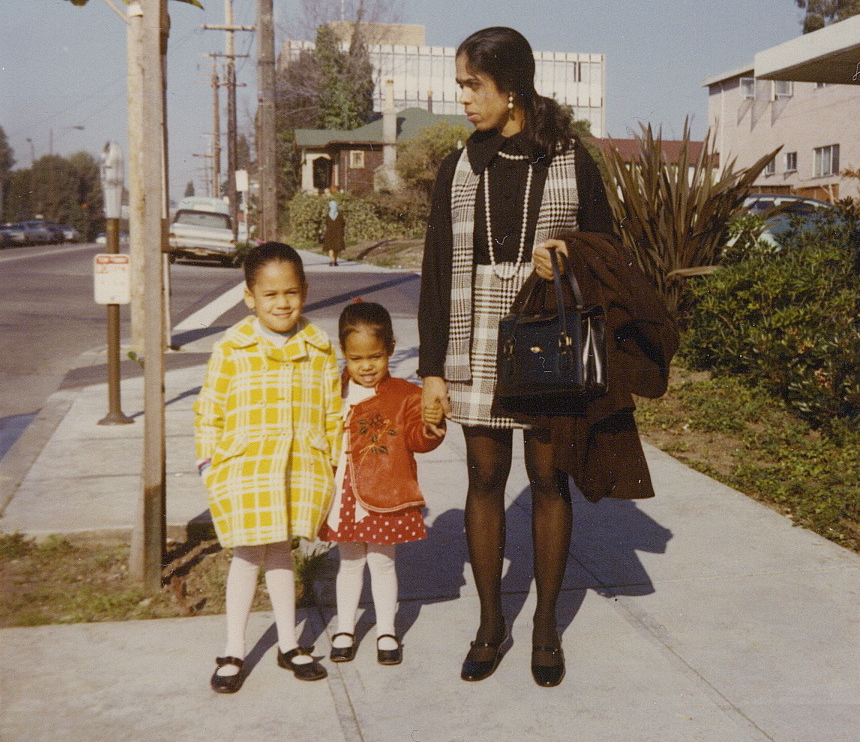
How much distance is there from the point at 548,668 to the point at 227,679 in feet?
3.34

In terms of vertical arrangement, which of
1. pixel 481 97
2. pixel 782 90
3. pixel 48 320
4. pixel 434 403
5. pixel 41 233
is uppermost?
pixel 782 90

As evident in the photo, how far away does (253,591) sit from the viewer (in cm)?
339

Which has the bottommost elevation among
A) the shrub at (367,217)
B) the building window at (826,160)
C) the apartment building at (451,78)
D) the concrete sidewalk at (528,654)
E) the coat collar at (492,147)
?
the concrete sidewalk at (528,654)

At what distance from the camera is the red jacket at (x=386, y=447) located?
138 inches

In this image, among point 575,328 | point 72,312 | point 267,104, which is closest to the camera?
point 575,328

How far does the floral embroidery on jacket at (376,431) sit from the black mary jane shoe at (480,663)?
73 centimetres

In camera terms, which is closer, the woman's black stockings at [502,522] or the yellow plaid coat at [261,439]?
the yellow plaid coat at [261,439]

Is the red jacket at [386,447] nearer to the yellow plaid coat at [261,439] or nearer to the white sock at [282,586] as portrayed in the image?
the yellow plaid coat at [261,439]

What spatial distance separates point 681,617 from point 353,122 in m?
57.9

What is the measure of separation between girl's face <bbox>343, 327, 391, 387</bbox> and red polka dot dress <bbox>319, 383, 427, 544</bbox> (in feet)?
0.15

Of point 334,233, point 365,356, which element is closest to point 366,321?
point 365,356

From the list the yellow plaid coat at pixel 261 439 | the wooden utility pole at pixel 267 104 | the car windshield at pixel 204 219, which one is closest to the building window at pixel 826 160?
the car windshield at pixel 204 219

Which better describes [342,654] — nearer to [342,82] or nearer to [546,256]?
[546,256]

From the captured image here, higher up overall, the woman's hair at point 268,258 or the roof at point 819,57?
the roof at point 819,57
